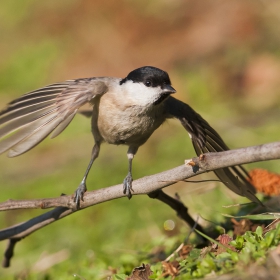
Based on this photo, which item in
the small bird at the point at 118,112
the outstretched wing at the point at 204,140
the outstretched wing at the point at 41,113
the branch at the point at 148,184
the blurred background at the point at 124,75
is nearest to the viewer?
the branch at the point at 148,184

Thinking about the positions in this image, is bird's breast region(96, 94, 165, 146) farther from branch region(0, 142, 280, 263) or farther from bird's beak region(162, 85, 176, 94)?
branch region(0, 142, 280, 263)

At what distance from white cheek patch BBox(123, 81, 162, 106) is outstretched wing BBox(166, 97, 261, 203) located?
0.18 m

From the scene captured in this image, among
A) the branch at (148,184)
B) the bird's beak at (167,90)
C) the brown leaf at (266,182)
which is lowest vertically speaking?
the branch at (148,184)

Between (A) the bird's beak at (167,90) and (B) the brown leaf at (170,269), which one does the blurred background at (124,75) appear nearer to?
(B) the brown leaf at (170,269)

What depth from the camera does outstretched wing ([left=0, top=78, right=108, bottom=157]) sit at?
3234 millimetres

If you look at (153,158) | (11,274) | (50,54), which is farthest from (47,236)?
(50,54)

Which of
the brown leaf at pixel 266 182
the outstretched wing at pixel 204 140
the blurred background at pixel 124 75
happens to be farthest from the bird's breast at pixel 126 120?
the brown leaf at pixel 266 182

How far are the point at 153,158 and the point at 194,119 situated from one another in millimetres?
2531

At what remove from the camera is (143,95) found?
3.72m

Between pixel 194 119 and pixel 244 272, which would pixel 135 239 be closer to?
pixel 194 119

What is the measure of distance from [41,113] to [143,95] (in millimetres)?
647

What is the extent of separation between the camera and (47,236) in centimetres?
521

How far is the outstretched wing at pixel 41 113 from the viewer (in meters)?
3.23

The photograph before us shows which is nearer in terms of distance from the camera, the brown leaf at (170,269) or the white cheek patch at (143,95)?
the brown leaf at (170,269)
